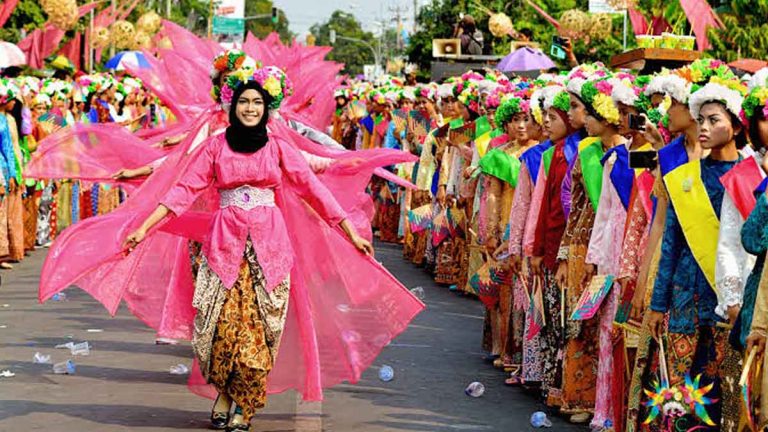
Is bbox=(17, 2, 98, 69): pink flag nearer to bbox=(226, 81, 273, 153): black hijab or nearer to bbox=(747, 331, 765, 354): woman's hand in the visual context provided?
bbox=(226, 81, 273, 153): black hijab

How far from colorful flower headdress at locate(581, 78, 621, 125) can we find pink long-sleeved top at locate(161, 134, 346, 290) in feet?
6.13

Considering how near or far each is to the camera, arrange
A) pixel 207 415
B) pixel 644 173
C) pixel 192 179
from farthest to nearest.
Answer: pixel 207 415
pixel 192 179
pixel 644 173

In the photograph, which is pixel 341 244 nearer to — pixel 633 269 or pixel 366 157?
pixel 366 157

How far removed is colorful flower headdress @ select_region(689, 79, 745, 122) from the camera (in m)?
6.79

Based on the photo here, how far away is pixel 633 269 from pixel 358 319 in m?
1.97

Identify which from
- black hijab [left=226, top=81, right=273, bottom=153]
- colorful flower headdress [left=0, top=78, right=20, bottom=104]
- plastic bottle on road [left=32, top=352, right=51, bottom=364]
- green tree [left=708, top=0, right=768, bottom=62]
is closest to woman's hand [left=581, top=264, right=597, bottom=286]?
black hijab [left=226, top=81, right=273, bottom=153]

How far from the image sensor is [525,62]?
844 inches

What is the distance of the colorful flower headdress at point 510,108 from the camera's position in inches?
446

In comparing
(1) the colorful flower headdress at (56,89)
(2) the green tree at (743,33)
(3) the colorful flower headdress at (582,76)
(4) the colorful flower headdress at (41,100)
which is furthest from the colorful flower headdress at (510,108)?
(1) the colorful flower headdress at (56,89)

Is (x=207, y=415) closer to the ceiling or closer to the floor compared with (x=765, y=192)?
closer to the floor

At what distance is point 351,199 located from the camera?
32.7ft

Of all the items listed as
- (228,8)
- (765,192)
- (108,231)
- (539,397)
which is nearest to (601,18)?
(539,397)

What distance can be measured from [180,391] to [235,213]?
1871 millimetres

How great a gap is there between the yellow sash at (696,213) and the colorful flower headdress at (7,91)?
12.1 metres
